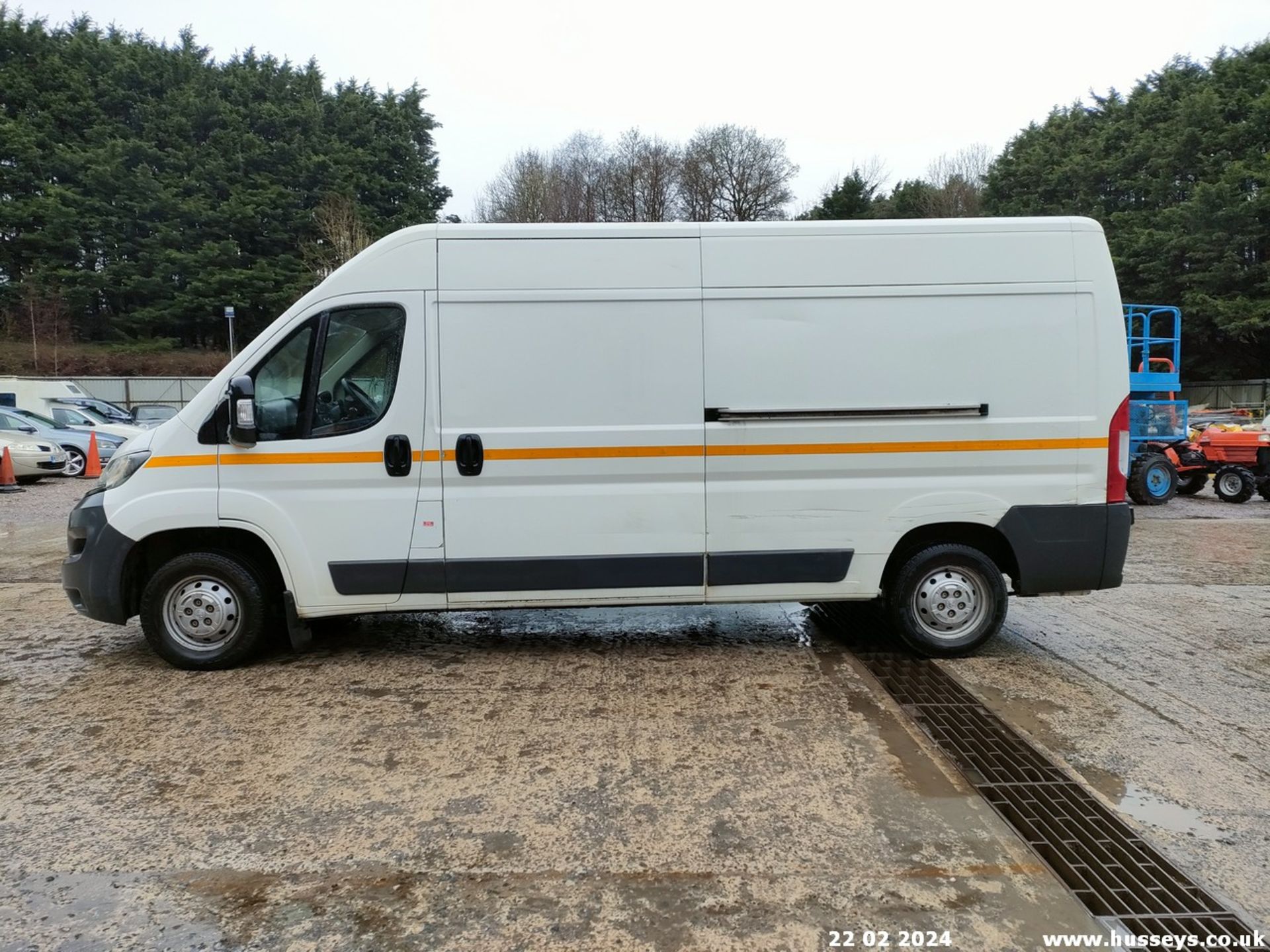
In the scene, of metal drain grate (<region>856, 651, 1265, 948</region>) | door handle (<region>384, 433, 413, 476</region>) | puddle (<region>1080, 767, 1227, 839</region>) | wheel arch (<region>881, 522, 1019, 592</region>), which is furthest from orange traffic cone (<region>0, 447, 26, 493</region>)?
puddle (<region>1080, 767, 1227, 839</region>)

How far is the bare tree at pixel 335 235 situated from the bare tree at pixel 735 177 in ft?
64.1

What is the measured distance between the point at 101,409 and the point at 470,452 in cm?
2438

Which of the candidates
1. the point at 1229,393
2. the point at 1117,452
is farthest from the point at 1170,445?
the point at 1229,393

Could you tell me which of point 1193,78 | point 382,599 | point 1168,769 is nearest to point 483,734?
point 382,599

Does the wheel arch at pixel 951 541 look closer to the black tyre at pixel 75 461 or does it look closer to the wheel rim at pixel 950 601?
the wheel rim at pixel 950 601

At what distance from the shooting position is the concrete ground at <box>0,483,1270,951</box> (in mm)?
2865

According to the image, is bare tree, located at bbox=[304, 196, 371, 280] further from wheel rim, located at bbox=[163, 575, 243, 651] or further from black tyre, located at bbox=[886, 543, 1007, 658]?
black tyre, located at bbox=[886, 543, 1007, 658]

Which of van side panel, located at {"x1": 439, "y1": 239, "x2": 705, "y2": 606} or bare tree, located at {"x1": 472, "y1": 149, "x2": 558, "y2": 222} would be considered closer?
van side panel, located at {"x1": 439, "y1": 239, "x2": 705, "y2": 606}

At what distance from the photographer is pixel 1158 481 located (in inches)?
535

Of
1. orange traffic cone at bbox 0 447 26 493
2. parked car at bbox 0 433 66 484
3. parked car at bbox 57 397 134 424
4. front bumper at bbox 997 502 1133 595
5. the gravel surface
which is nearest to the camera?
front bumper at bbox 997 502 1133 595

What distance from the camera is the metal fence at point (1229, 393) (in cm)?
3622

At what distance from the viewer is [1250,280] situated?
→ 119 ft

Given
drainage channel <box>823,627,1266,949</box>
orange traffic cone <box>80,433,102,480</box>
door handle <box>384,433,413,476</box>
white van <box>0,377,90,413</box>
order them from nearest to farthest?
drainage channel <box>823,627,1266,949</box> → door handle <box>384,433,413,476</box> → orange traffic cone <box>80,433,102,480</box> → white van <box>0,377,90,413</box>

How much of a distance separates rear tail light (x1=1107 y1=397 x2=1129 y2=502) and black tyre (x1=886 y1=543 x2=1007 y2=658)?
84cm
